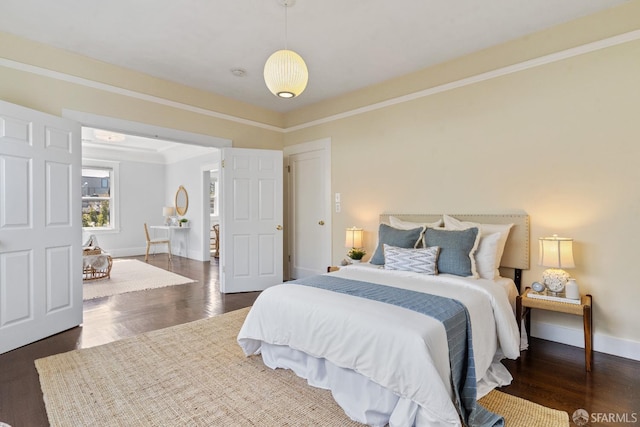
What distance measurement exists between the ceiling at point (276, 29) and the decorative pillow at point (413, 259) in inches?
80.5

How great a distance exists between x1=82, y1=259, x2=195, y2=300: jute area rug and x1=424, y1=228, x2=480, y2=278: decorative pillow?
13.6 feet

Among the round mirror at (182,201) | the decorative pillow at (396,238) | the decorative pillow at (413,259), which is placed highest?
the round mirror at (182,201)

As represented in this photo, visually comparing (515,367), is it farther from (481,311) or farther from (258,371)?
(258,371)

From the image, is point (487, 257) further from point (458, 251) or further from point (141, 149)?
point (141, 149)

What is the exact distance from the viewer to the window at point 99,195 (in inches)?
299

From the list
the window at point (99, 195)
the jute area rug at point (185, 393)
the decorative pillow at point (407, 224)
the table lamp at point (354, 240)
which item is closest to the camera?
the jute area rug at point (185, 393)

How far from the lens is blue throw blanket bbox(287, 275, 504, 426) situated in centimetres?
167

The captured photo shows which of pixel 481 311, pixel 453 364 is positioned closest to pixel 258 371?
pixel 453 364

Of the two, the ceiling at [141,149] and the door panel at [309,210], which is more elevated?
the ceiling at [141,149]

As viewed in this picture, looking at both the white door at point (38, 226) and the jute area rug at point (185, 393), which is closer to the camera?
the jute area rug at point (185, 393)

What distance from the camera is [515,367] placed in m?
2.41

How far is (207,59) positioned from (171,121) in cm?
106

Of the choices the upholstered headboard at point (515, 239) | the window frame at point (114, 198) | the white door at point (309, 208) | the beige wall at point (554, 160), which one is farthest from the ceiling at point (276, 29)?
the window frame at point (114, 198)

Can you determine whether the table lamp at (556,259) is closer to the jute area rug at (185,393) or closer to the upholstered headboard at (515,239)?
the upholstered headboard at (515,239)
